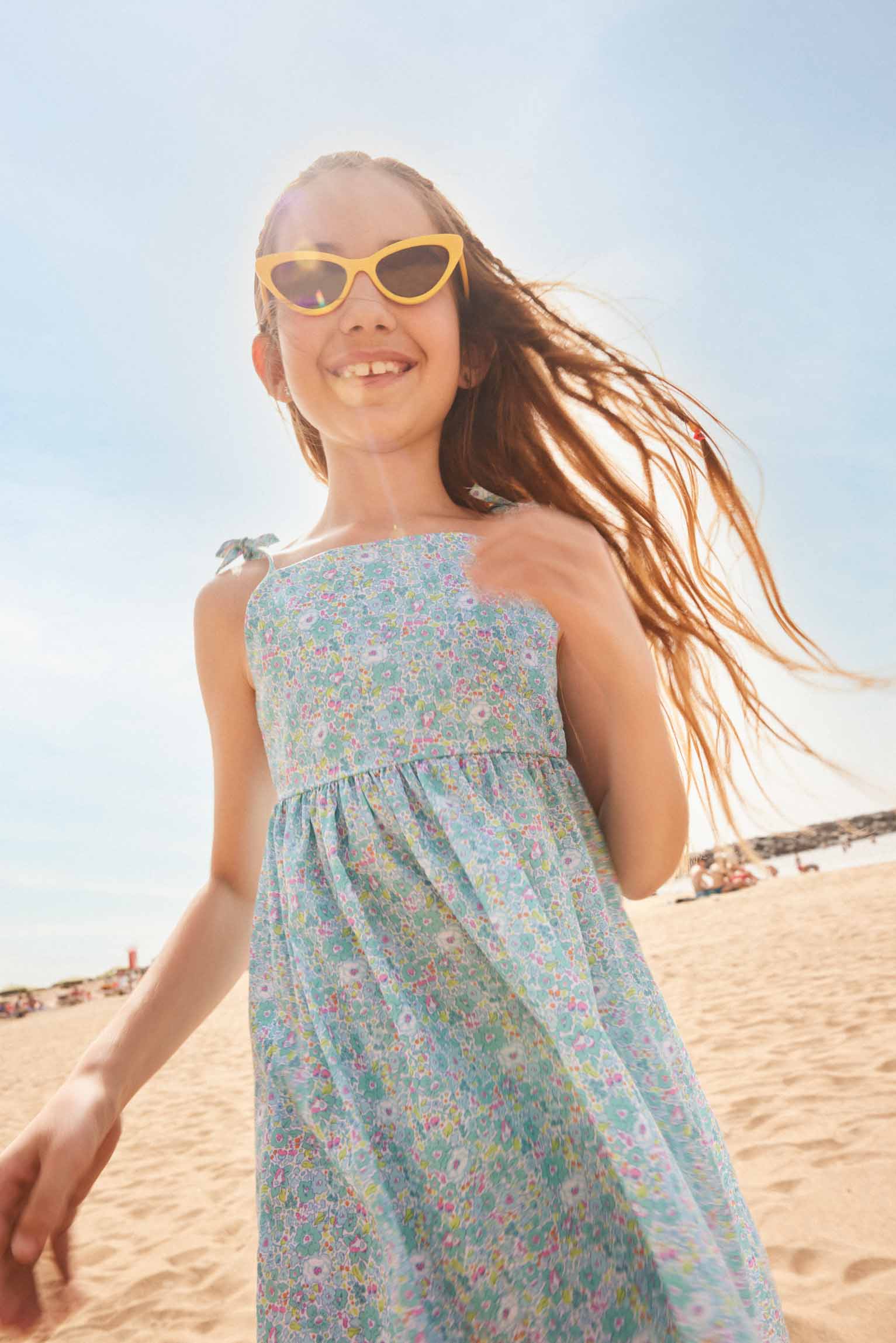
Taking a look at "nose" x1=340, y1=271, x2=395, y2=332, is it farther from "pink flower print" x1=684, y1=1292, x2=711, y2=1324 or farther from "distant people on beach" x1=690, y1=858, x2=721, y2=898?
"distant people on beach" x1=690, y1=858, x2=721, y2=898

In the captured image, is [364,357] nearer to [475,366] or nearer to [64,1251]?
[475,366]

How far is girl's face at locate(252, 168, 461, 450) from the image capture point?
5.16 feet

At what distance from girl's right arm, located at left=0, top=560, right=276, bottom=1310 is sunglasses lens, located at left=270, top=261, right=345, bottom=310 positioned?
455mm

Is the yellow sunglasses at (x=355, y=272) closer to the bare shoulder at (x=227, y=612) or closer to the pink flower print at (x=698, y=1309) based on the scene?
the bare shoulder at (x=227, y=612)

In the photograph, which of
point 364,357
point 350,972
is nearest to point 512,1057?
point 350,972

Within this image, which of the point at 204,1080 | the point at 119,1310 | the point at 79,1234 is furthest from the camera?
the point at 204,1080

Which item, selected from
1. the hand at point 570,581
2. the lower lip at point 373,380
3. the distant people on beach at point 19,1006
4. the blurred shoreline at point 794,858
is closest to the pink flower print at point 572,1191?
the hand at point 570,581

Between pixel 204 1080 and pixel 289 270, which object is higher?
pixel 289 270

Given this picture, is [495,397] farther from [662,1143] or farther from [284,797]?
[662,1143]

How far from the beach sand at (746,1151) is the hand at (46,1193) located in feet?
0.10

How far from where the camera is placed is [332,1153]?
112cm

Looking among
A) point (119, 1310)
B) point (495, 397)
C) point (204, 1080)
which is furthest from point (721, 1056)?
point (495, 397)

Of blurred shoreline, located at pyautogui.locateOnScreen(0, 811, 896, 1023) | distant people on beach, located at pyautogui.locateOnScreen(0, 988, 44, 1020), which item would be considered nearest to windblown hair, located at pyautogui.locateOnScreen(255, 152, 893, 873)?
blurred shoreline, located at pyautogui.locateOnScreen(0, 811, 896, 1023)

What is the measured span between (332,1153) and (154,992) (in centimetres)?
41
